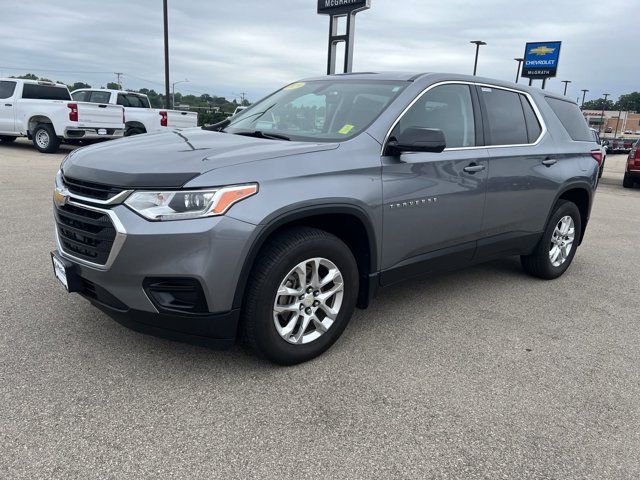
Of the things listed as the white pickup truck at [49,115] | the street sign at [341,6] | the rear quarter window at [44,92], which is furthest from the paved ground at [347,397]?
the rear quarter window at [44,92]

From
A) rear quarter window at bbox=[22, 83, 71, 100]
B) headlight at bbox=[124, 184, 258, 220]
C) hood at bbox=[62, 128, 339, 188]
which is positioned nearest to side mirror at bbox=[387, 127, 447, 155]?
hood at bbox=[62, 128, 339, 188]

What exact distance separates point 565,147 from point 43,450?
4709 millimetres

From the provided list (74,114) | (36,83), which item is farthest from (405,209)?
(36,83)

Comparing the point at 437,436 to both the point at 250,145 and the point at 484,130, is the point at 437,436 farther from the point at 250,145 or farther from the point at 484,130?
the point at 484,130

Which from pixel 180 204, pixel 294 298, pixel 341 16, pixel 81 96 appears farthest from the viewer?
pixel 81 96

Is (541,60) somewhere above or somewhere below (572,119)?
above

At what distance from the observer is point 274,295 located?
2912 mm

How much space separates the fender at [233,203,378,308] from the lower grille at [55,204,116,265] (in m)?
0.68

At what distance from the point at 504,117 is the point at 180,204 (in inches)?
117

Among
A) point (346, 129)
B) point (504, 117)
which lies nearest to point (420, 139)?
point (346, 129)

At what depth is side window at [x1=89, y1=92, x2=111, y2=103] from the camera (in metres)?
16.6

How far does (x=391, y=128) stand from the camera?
136 inches

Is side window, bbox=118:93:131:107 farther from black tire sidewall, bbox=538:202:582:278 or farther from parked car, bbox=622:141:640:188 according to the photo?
parked car, bbox=622:141:640:188

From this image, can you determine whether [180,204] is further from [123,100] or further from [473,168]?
[123,100]
